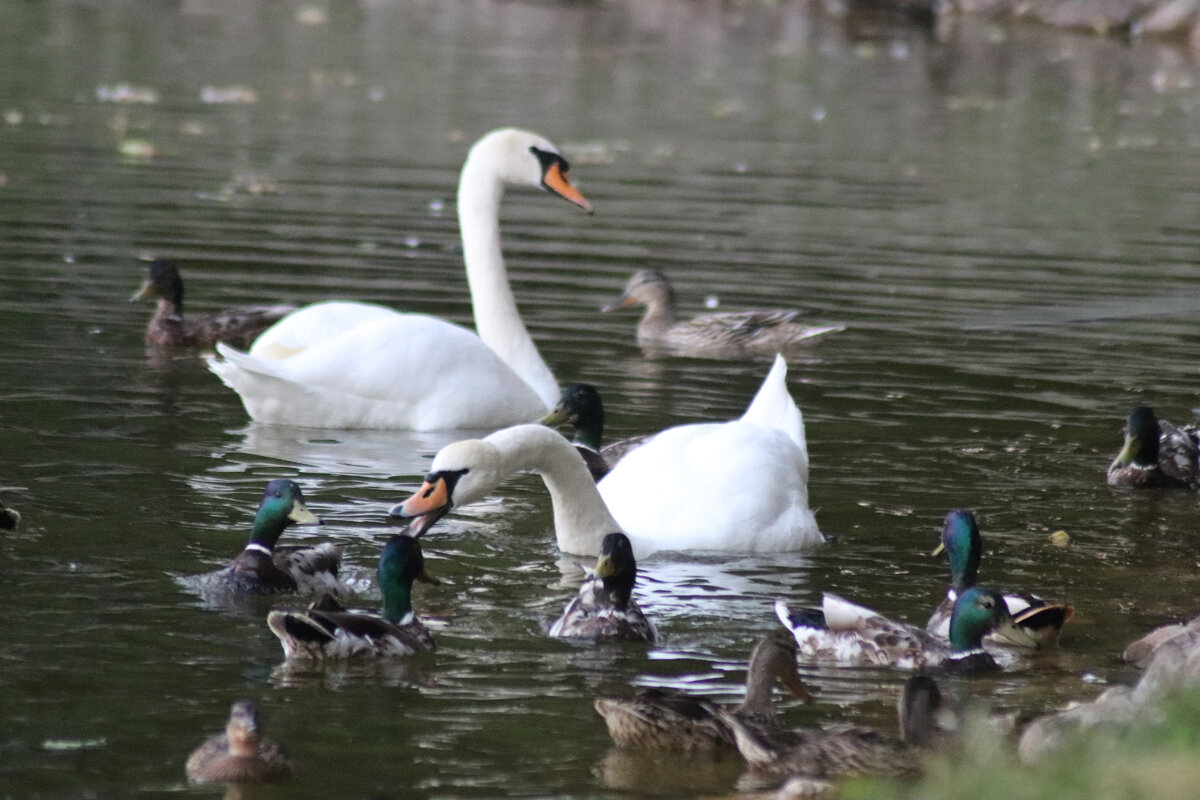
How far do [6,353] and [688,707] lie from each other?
23.9 ft

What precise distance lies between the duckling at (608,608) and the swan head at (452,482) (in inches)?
33.2

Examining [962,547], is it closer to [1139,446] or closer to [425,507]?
[425,507]

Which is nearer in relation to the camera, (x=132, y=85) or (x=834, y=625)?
(x=834, y=625)

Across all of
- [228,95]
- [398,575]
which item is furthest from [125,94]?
[398,575]

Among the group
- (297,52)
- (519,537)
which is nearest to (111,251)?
(519,537)

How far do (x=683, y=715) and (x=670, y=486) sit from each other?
9.97ft

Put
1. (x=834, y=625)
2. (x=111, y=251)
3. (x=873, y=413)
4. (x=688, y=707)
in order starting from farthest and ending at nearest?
(x=111, y=251)
(x=873, y=413)
(x=834, y=625)
(x=688, y=707)

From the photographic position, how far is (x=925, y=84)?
114 feet

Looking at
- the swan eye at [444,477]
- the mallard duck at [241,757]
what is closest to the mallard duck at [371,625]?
the swan eye at [444,477]

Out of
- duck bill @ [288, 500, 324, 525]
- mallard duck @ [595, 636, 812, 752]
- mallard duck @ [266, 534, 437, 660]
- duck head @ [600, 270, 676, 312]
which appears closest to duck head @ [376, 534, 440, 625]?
mallard duck @ [266, 534, 437, 660]

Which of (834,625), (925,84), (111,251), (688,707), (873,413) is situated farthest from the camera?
(925,84)

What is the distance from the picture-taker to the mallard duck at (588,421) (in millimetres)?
11172

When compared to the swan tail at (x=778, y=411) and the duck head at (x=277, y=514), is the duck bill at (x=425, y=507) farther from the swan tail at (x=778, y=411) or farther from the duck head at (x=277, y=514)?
the swan tail at (x=778, y=411)

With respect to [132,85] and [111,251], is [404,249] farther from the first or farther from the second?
[132,85]
